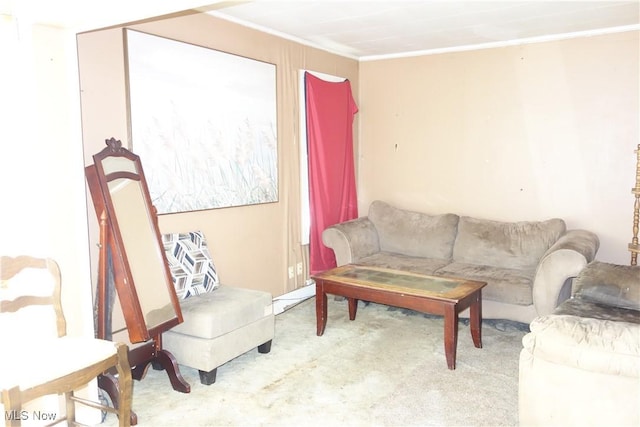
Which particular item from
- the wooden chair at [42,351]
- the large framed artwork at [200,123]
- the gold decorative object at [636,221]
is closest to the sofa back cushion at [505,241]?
the gold decorative object at [636,221]

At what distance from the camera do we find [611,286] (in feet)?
9.19

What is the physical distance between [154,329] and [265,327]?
2.54 feet

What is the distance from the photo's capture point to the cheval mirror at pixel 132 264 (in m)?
2.55

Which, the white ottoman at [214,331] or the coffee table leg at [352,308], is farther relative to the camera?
the coffee table leg at [352,308]

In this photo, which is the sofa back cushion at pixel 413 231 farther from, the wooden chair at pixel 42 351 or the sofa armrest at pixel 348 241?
the wooden chair at pixel 42 351

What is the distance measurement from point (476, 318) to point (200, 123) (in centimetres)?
234

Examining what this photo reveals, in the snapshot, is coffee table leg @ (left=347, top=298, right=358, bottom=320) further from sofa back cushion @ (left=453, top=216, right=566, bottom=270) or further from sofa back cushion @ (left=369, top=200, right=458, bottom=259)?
sofa back cushion @ (left=453, top=216, right=566, bottom=270)

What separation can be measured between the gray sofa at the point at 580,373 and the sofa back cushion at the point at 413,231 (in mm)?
2355

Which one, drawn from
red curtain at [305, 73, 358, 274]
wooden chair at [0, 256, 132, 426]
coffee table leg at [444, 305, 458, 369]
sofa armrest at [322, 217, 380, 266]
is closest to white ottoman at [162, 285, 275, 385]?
wooden chair at [0, 256, 132, 426]

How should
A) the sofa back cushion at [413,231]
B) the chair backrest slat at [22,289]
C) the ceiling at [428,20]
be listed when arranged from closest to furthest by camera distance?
the chair backrest slat at [22,289] → the ceiling at [428,20] → the sofa back cushion at [413,231]

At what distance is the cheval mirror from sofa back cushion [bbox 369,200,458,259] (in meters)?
2.35

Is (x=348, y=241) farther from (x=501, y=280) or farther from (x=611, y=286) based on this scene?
(x=611, y=286)

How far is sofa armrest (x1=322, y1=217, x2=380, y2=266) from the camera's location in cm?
434

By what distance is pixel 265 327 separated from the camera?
3225 millimetres
